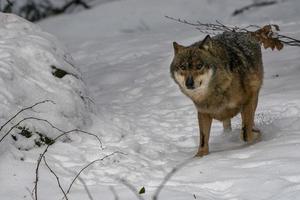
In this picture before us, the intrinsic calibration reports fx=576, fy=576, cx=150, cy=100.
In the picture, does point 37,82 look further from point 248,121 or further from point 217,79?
point 248,121

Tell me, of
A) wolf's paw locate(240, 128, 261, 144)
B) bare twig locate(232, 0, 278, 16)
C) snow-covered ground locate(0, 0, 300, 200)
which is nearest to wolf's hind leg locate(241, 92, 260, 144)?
wolf's paw locate(240, 128, 261, 144)

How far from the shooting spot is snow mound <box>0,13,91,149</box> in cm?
604

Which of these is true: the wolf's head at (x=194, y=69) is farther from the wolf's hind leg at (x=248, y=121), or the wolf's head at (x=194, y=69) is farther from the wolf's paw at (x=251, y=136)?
the wolf's paw at (x=251, y=136)

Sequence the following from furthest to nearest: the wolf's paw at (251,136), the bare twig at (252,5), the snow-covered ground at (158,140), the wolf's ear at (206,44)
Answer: the bare twig at (252,5), the wolf's paw at (251,136), the wolf's ear at (206,44), the snow-covered ground at (158,140)

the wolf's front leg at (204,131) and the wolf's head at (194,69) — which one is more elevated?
the wolf's head at (194,69)

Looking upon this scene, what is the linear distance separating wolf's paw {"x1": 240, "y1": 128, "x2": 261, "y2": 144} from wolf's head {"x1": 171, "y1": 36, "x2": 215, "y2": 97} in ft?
2.86

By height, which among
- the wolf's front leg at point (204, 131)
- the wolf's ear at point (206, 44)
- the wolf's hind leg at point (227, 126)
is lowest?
the wolf's hind leg at point (227, 126)

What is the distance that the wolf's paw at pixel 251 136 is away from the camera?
21.6ft

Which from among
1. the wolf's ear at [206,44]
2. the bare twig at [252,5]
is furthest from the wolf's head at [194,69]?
the bare twig at [252,5]

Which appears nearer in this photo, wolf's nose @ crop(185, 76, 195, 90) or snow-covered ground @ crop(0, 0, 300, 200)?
snow-covered ground @ crop(0, 0, 300, 200)

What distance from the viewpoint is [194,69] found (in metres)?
5.93

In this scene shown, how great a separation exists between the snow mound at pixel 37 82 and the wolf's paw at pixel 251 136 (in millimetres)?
1868

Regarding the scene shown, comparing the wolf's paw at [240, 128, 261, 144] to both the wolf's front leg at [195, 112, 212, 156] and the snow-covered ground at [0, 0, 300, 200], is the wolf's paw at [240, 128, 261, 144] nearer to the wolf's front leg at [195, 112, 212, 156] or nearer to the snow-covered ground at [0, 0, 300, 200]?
the snow-covered ground at [0, 0, 300, 200]

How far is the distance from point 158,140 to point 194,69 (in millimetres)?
1368
